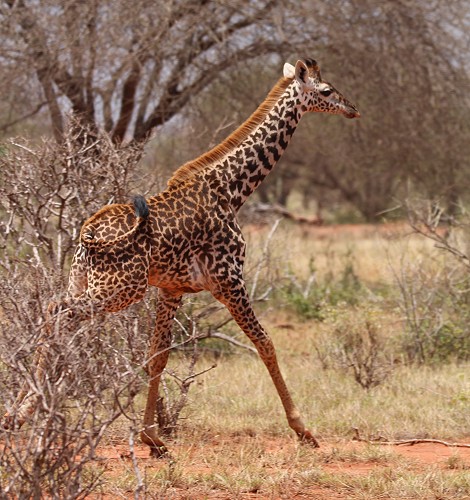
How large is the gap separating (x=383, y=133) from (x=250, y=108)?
1782mm

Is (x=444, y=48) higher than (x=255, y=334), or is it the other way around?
(x=444, y=48)

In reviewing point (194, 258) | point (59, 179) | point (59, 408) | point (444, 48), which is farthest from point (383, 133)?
point (59, 408)

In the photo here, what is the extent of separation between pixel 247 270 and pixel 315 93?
4.00 meters

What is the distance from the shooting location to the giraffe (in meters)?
5.28

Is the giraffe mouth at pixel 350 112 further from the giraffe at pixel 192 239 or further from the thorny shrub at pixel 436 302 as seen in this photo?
the thorny shrub at pixel 436 302

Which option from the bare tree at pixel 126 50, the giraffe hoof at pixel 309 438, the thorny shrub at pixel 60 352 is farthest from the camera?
the bare tree at pixel 126 50

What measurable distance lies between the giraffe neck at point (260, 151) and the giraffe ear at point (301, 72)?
0.05 metres

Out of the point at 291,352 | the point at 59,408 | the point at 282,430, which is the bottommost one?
the point at 291,352

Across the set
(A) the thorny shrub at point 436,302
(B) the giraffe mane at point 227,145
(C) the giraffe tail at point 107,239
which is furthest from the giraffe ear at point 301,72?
(A) the thorny shrub at point 436,302

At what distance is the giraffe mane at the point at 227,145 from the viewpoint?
6000mm

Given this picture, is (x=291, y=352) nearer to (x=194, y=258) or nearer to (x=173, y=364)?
(x=173, y=364)

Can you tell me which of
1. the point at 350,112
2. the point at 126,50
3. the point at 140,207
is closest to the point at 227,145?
the point at 350,112

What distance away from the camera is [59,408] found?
13.2 ft

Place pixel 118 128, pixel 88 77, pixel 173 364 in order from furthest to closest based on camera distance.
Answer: pixel 118 128
pixel 88 77
pixel 173 364
